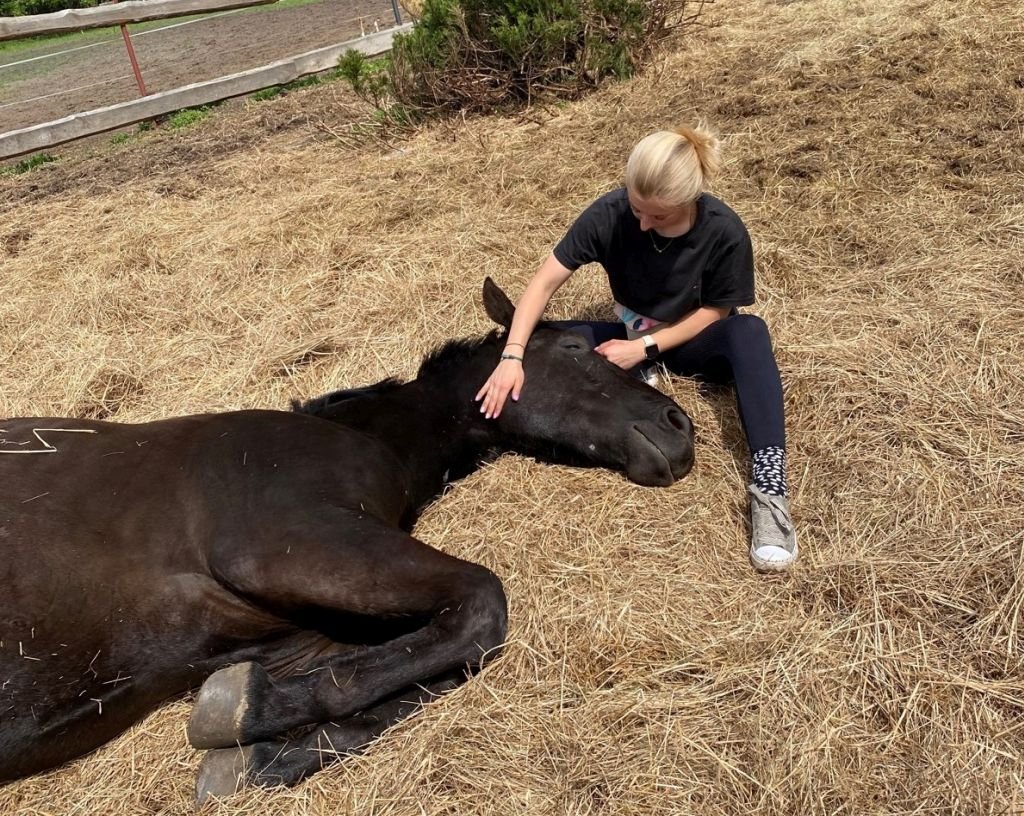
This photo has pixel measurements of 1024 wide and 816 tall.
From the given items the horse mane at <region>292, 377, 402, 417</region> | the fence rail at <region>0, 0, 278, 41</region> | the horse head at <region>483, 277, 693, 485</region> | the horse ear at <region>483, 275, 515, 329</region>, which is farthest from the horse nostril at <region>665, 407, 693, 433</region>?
the fence rail at <region>0, 0, 278, 41</region>

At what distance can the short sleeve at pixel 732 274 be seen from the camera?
11.5 feet

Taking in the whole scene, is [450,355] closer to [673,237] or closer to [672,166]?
[673,237]

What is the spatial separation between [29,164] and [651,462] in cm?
1030

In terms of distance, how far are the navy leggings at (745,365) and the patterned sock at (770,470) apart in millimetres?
36

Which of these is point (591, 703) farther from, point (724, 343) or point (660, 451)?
point (724, 343)

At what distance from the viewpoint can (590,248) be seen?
12.3 ft

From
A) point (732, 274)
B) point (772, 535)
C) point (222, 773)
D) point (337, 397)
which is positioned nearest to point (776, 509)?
point (772, 535)

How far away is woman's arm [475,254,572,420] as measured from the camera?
3564mm

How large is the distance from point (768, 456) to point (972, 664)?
3.46ft

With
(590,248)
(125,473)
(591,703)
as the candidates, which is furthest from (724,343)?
(125,473)

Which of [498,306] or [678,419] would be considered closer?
[678,419]

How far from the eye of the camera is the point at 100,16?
10602 millimetres

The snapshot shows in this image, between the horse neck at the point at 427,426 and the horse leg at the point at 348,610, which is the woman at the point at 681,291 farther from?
the horse leg at the point at 348,610

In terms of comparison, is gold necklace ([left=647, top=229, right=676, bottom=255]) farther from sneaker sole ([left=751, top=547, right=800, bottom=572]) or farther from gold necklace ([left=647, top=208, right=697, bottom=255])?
sneaker sole ([left=751, top=547, right=800, bottom=572])
